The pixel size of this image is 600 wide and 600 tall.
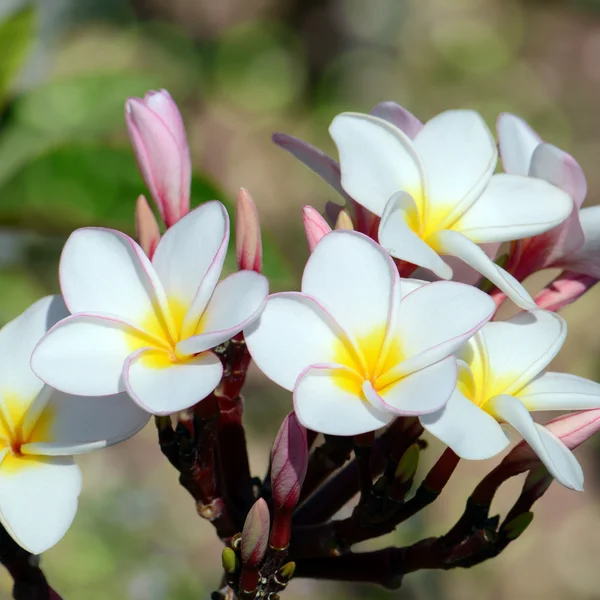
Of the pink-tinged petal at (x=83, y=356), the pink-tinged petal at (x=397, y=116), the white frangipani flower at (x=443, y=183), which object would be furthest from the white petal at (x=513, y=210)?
the pink-tinged petal at (x=83, y=356)

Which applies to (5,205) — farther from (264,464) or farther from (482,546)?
(264,464)

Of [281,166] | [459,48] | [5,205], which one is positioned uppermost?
[5,205]

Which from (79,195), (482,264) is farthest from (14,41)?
(482,264)

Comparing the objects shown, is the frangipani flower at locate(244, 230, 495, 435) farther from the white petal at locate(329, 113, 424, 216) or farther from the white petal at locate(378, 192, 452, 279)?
the white petal at locate(329, 113, 424, 216)

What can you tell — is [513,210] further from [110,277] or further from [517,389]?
[110,277]

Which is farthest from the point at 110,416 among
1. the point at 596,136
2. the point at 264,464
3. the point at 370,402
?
the point at 596,136

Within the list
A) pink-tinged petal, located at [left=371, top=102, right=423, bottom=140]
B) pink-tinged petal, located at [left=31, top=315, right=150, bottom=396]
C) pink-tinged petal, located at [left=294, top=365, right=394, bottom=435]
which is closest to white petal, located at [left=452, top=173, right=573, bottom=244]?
pink-tinged petal, located at [left=371, top=102, right=423, bottom=140]

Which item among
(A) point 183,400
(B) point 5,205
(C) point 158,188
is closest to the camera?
(A) point 183,400
